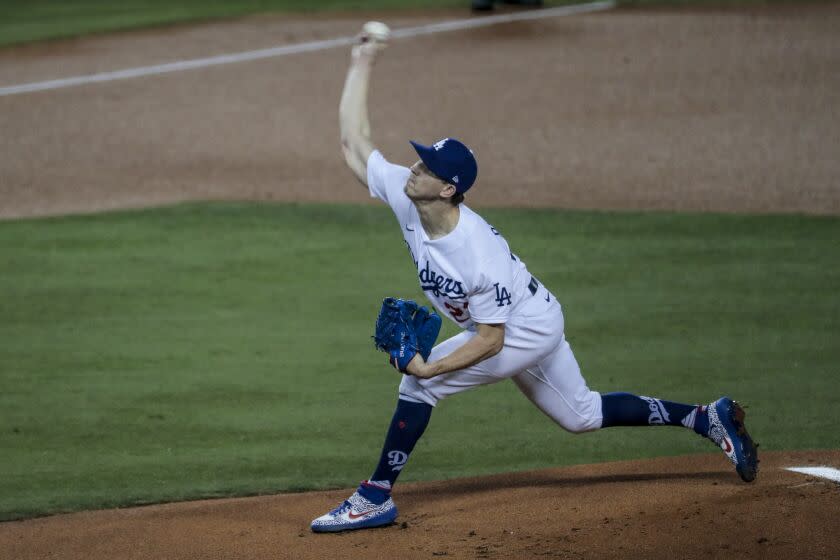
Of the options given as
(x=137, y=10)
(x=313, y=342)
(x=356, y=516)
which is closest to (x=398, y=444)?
(x=356, y=516)

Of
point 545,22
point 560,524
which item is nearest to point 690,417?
point 560,524

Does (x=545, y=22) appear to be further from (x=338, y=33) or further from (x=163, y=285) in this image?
(x=163, y=285)

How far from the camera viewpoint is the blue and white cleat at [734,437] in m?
5.49

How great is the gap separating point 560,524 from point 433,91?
10041 mm

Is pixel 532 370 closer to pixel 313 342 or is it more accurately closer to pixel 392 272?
pixel 313 342

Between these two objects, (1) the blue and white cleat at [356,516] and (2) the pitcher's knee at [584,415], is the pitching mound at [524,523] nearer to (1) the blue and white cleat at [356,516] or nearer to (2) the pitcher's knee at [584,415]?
(1) the blue and white cleat at [356,516]

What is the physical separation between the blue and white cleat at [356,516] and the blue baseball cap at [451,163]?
130 centimetres

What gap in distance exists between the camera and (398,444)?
5.28 meters

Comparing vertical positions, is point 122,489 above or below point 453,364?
below

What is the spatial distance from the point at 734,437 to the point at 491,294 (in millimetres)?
1329

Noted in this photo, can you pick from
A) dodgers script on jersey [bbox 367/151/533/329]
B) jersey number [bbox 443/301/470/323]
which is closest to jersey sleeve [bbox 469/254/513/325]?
dodgers script on jersey [bbox 367/151/533/329]

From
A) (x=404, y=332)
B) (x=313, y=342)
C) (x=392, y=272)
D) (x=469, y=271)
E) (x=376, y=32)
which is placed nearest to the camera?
(x=469, y=271)

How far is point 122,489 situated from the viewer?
6082 mm

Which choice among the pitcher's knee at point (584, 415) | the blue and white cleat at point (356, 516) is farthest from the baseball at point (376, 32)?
the blue and white cleat at point (356, 516)
